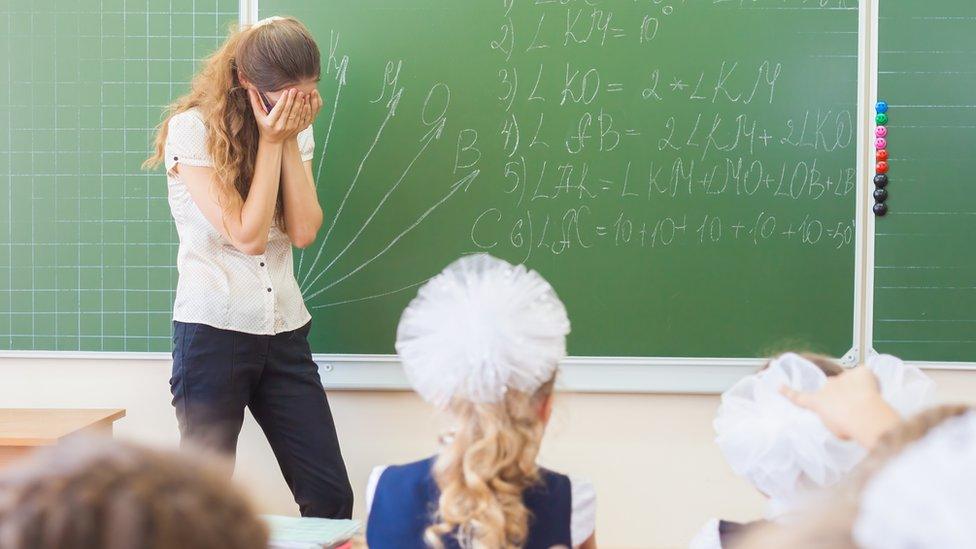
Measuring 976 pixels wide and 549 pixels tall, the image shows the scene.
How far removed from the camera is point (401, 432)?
3203 mm

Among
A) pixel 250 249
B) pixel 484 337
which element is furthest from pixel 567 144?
pixel 484 337

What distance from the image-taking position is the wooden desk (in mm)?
2664

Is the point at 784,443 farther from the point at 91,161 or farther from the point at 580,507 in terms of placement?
the point at 91,161

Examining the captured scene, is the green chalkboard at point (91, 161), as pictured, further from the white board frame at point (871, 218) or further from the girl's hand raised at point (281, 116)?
the white board frame at point (871, 218)

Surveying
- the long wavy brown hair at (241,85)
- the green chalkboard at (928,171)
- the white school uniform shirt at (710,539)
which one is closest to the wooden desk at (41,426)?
the long wavy brown hair at (241,85)

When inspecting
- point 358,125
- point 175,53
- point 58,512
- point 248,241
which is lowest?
point 58,512

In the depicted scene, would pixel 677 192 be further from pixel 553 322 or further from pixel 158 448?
pixel 158 448

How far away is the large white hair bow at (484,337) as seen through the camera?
5.45ft

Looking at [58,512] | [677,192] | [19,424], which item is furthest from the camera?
[677,192]

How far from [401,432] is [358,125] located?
40.5 inches

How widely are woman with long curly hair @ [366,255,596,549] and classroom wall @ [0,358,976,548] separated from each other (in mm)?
1453

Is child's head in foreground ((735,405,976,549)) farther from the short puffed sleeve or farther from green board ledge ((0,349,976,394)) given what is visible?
green board ledge ((0,349,976,394))

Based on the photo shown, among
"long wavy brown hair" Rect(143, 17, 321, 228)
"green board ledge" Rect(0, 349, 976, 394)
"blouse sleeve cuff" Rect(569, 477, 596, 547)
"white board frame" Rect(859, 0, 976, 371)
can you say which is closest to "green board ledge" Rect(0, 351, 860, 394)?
"green board ledge" Rect(0, 349, 976, 394)

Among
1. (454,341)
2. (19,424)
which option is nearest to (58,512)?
(454,341)
